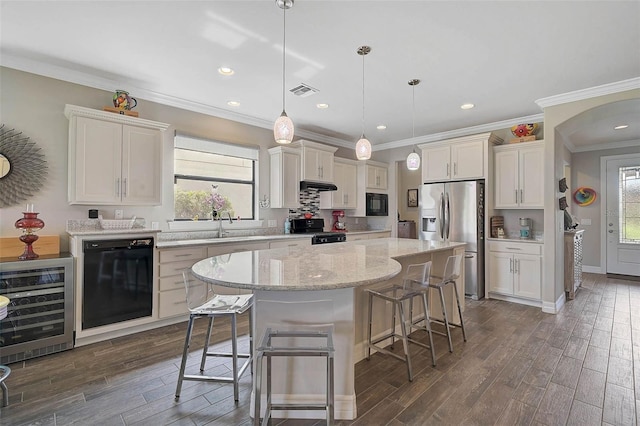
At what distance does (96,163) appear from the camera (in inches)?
121

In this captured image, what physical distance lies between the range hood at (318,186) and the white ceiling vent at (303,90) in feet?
5.38

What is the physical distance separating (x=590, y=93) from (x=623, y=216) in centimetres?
385

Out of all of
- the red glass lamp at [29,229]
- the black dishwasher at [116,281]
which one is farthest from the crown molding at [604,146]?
the red glass lamp at [29,229]

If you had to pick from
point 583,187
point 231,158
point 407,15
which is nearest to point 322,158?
point 231,158

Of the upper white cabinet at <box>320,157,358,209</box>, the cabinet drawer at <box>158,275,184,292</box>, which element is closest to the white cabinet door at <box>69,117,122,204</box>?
the cabinet drawer at <box>158,275,184,292</box>

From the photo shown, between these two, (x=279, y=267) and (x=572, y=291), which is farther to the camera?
(x=572, y=291)

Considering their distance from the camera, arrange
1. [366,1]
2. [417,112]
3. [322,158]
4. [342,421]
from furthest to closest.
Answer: [322,158] < [417,112] < [366,1] < [342,421]

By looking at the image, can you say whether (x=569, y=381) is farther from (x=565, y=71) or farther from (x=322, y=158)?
(x=322, y=158)

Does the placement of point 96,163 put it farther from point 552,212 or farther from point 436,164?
point 552,212

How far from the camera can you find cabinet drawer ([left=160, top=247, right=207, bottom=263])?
3.31 metres

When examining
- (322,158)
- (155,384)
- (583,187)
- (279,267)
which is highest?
(322,158)

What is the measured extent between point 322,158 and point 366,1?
3.27m

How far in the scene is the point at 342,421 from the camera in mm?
1815

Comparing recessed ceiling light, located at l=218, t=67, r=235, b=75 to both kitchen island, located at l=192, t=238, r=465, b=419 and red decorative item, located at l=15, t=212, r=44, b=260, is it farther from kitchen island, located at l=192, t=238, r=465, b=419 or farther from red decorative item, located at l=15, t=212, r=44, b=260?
red decorative item, located at l=15, t=212, r=44, b=260
